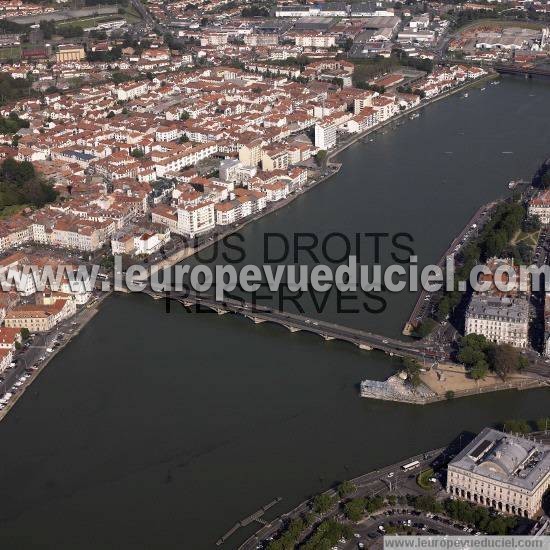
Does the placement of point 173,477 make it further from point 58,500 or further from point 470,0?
point 470,0

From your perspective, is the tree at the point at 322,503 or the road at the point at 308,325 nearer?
the tree at the point at 322,503

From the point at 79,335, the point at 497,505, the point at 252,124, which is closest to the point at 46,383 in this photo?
the point at 79,335

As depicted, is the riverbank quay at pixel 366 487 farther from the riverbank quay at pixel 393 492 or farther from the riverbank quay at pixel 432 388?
the riverbank quay at pixel 432 388

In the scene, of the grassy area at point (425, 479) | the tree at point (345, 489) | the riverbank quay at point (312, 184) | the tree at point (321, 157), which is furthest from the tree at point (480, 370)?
the tree at point (321, 157)

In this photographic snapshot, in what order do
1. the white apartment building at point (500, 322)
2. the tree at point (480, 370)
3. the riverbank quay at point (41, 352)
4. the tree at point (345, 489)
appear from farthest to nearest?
the white apartment building at point (500, 322), the riverbank quay at point (41, 352), the tree at point (480, 370), the tree at point (345, 489)

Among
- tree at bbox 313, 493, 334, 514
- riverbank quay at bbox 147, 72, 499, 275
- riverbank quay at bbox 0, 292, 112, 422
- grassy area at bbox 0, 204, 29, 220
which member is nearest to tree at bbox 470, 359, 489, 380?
tree at bbox 313, 493, 334, 514

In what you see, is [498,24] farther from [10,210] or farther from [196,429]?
[196,429]

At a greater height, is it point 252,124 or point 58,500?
point 252,124
